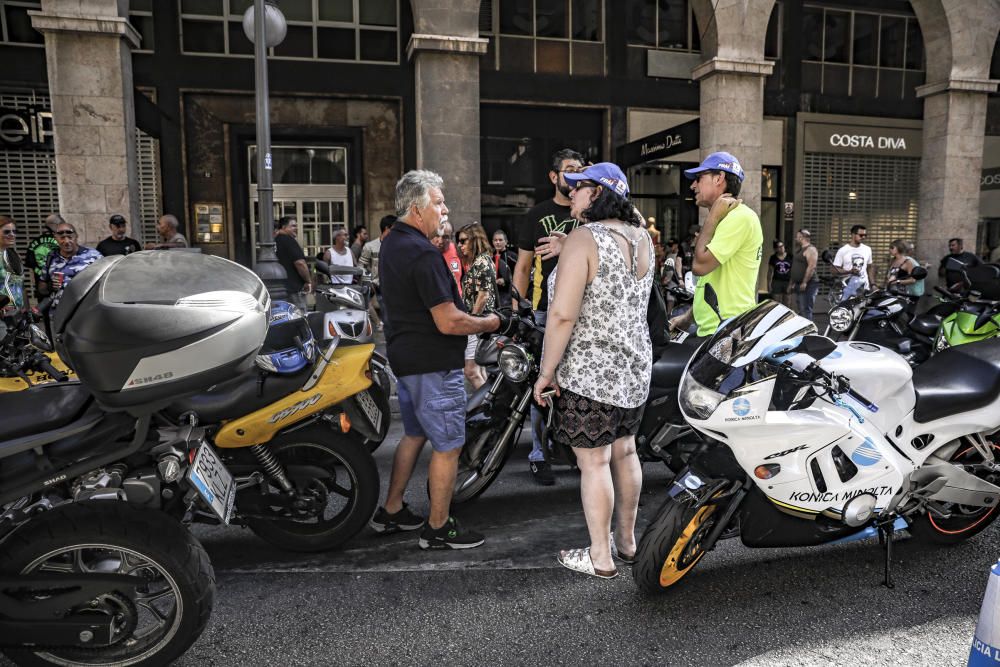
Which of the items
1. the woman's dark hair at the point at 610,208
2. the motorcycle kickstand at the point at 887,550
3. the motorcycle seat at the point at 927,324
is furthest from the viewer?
the motorcycle seat at the point at 927,324

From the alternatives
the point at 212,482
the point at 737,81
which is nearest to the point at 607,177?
the point at 212,482

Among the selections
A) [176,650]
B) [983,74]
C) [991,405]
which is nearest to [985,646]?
[991,405]

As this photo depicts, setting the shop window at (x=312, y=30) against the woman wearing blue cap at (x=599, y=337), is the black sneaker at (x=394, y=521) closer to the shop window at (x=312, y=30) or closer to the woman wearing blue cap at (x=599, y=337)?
the woman wearing blue cap at (x=599, y=337)

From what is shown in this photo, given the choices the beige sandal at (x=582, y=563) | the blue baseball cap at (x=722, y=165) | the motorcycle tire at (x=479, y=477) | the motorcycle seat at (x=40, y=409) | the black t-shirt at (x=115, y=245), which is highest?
the blue baseball cap at (x=722, y=165)

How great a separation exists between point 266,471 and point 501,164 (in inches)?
543

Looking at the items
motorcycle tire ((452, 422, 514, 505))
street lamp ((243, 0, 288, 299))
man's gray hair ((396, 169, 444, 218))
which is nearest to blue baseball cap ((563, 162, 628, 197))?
man's gray hair ((396, 169, 444, 218))

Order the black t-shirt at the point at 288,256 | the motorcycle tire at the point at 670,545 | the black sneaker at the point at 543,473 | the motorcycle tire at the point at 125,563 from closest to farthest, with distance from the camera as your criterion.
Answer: the motorcycle tire at the point at 125,563 → the motorcycle tire at the point at 670,545 → the black sneaker at the point at 543,473 → the black t-shirt at the point at 288,256

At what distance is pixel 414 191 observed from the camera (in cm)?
365

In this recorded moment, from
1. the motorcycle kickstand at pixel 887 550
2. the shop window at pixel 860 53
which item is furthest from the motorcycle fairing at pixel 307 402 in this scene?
the shop window at pixel 860 53

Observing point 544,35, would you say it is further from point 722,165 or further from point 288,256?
point 722,165

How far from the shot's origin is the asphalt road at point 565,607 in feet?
9.31

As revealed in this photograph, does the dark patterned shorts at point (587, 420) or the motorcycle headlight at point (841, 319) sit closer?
the dark patterned shorts at point (587, 420)

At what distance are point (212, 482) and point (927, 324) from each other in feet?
22.9

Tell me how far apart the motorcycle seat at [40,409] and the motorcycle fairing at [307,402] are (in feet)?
2.75
